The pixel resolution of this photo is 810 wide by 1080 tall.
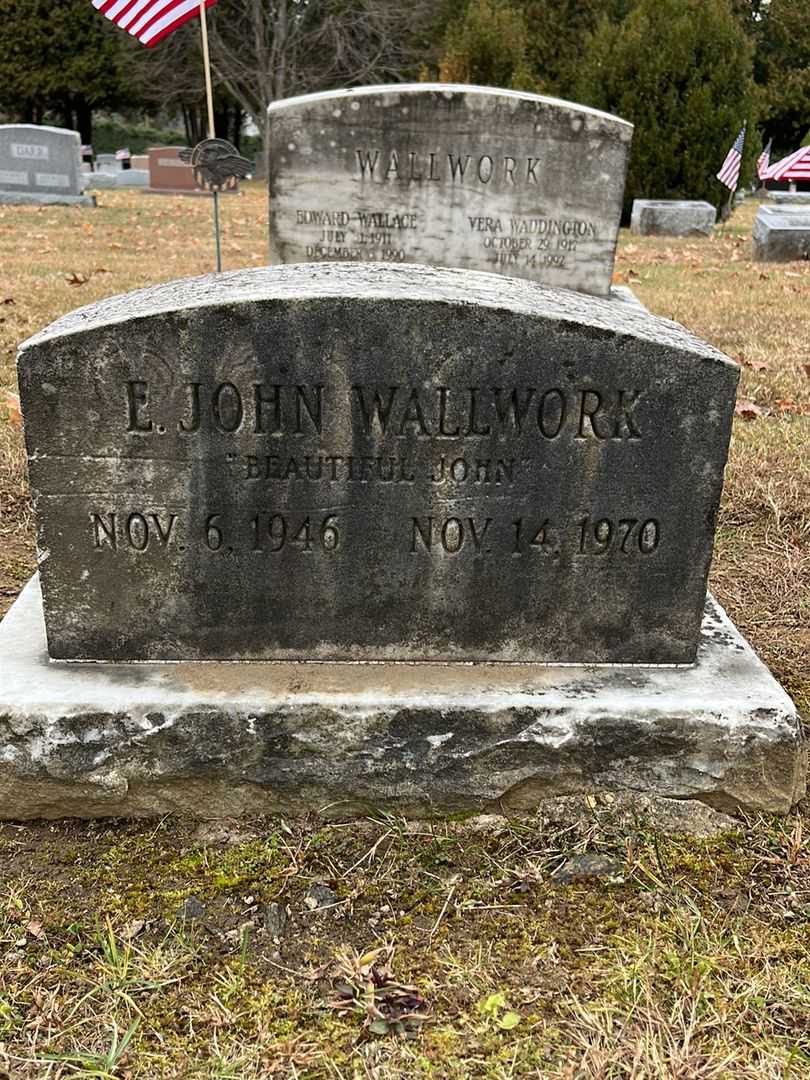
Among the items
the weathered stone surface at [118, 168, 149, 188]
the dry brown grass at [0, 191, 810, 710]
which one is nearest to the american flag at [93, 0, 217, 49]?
the dry brown grass at [0, 191, 810, 710]

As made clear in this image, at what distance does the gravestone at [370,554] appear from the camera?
221cm

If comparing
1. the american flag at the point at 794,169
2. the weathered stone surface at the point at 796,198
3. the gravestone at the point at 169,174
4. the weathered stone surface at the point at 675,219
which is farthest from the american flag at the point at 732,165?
the gravestone at the point at 169,174

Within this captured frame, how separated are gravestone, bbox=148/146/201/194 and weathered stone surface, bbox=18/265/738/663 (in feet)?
74.2

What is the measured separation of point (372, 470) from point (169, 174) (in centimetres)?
2331

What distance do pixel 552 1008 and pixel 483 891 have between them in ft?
1.05

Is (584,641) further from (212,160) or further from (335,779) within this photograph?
(212,160)

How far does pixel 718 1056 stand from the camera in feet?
5.61

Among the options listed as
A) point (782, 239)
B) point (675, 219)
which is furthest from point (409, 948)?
point (675, 219)

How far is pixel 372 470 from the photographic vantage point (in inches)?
90.7

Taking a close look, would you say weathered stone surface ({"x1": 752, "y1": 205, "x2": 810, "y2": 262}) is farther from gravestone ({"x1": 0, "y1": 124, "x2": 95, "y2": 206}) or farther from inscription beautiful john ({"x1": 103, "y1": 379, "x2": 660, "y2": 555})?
gravestone ({"x1": 0, "y1": 124, "x2": 95, "y2": 206})

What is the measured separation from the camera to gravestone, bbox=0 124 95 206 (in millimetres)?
17781

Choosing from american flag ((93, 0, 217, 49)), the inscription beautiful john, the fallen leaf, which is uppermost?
american flag ((93, 0, 217, 49))

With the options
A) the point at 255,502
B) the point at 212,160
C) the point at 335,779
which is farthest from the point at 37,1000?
the point at 212,160

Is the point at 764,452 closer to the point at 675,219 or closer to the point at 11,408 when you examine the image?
the point at 11,408
